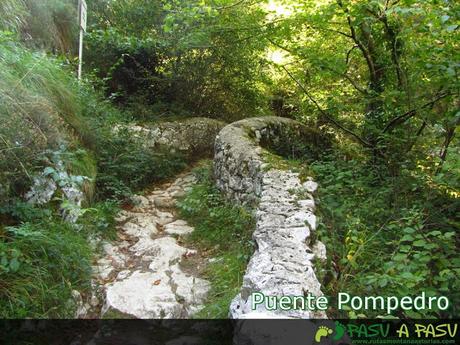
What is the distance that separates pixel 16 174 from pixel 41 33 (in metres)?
3.79

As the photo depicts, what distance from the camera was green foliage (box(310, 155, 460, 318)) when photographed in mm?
2670

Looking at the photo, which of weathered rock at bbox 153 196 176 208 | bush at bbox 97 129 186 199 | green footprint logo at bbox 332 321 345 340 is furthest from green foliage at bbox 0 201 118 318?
green footprint logo at bbox 332 321 345 340

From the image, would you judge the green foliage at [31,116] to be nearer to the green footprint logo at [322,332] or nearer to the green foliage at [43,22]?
the green foliage at [43,22]

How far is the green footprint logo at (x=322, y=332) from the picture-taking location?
2215mm

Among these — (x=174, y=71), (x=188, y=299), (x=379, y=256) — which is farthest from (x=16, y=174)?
(x=174, y=71)

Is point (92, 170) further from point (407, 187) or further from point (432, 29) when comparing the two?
point (432, 29)

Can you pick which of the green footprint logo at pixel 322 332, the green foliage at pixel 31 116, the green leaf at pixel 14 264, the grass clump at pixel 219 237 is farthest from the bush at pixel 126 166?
the green footprint logo at pixel 322 332

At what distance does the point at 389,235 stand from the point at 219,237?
1.75m

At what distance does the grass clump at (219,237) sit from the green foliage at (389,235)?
79cm

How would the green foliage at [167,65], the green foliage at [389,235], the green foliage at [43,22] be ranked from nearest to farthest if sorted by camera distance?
the green foliage at [389,235] → the green foliage at [43,22] → the green foliage at [167,65]

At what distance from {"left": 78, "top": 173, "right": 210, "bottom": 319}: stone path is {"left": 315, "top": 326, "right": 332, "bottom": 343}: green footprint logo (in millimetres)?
1210

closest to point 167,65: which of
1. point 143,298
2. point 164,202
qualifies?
point 164,202

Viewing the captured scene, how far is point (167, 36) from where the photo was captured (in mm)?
7988

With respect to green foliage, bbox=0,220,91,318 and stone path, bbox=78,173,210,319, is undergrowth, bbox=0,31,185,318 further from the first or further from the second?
stone path, bbox=78,173,210,319
